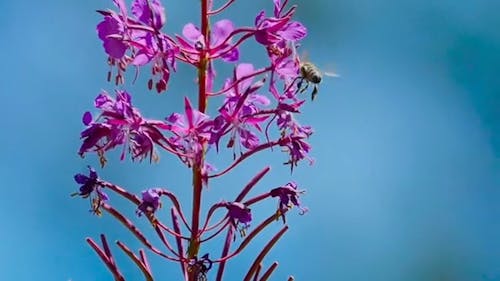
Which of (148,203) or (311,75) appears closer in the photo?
(148,203)

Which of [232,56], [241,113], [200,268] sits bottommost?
[200,268]

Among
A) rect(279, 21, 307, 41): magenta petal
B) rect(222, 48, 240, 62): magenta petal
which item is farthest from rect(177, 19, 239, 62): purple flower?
rect(279, 21, 307, 41): magenta petal

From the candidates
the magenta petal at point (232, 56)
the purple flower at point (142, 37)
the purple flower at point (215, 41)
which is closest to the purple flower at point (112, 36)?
the purple flower at point (142, 37)

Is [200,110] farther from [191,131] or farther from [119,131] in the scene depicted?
[119,131]

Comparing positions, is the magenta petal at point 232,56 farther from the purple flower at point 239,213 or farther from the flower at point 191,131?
the purple flower at point 239,213

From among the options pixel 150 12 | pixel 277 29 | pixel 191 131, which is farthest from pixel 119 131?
pixel 277 29
